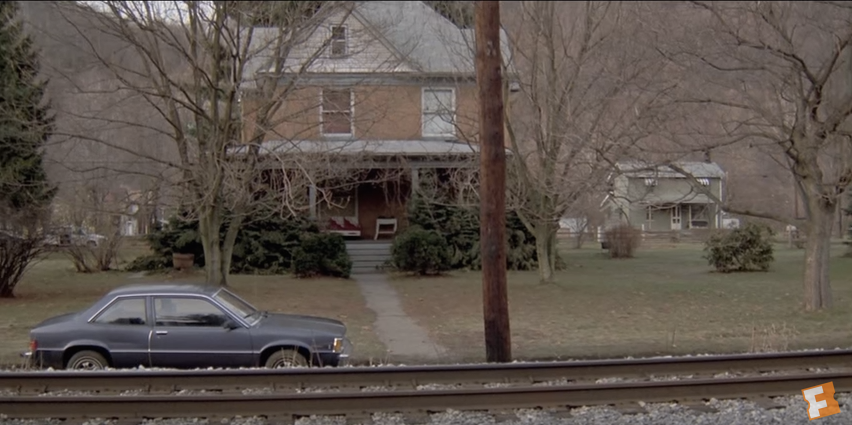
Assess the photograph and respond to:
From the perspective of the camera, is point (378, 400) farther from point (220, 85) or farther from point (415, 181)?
point (415, 181)

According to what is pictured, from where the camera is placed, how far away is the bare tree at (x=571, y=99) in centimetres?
1884

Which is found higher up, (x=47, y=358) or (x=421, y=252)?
(x=421, y=252)

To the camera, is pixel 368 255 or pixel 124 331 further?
pixel 368 255

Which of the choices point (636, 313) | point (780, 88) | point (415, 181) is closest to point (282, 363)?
point (636, 313)

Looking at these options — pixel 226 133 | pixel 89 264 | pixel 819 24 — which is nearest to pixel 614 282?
pixel 819 24

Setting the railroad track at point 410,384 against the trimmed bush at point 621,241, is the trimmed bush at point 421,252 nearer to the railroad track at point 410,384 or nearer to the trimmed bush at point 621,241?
the trimmed bush at point 621,241

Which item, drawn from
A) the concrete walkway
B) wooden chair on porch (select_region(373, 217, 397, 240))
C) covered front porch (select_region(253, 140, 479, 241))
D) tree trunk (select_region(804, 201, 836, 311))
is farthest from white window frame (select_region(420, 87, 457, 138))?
tree trunk (select_region(804, 201, 836, 311))

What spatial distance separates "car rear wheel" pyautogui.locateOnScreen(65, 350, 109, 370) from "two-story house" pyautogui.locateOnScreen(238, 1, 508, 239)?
634cm

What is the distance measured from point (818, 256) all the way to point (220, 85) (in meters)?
13.0

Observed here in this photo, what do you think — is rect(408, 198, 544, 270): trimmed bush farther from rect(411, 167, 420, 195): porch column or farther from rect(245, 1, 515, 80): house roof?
rect(245, 1, 515, 80): house roof

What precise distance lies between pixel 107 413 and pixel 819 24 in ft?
45.2

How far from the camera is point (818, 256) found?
54.0ft

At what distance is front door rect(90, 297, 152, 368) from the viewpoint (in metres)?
10.8

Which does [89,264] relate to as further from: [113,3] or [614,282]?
[614,282]
